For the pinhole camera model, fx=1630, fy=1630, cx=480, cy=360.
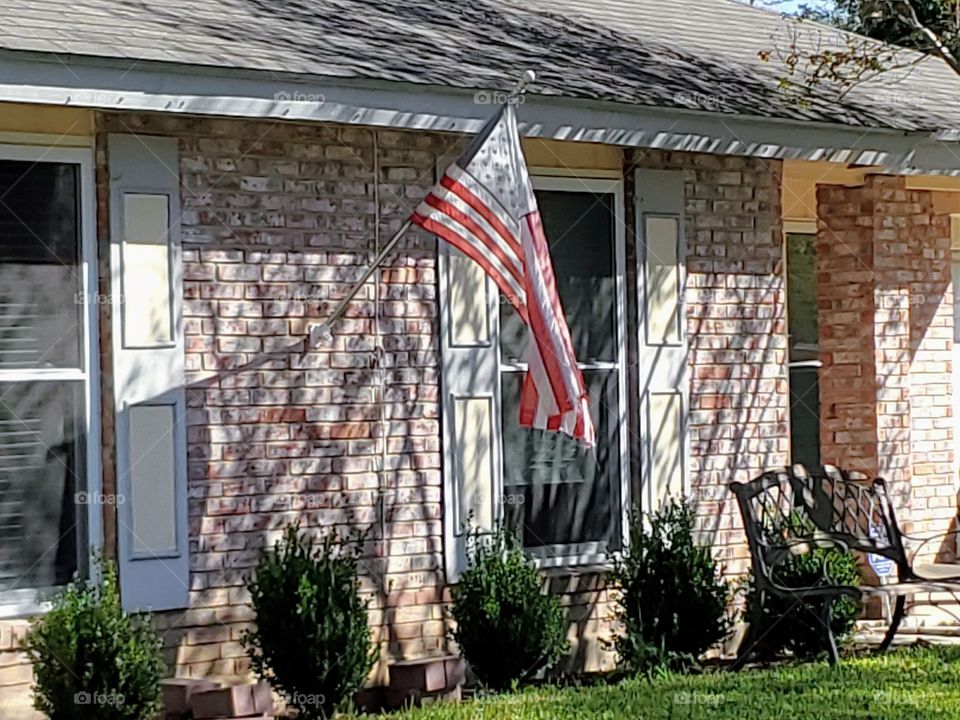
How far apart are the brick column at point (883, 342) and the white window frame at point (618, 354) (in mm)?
2652

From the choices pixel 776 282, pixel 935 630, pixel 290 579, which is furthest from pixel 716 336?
pixel 290 579

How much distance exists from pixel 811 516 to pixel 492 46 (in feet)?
11.7

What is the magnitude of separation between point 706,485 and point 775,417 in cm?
82

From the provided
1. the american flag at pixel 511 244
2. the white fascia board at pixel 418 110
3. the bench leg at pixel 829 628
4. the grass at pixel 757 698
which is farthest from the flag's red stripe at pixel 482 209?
the bench leg at pixel 829 628

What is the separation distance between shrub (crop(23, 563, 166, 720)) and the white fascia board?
2.30 meters

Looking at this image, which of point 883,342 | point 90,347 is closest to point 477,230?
point 90,347

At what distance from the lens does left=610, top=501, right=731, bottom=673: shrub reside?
31.2 feet

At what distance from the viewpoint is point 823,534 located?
10.2m

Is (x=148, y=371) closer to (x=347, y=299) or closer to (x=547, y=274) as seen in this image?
(x=347, y=299)

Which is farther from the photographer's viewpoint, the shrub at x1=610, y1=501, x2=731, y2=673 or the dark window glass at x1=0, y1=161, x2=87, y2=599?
the shrub at x1=610, y1=501, x2=731, y2=673

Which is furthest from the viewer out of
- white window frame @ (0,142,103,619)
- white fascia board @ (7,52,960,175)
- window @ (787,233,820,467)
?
window @ (787,233,820,467)

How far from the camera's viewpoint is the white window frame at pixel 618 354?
9.96m

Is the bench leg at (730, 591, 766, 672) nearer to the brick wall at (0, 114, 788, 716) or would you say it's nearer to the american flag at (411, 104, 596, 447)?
the brick wall at (0, 114, 788, 716)

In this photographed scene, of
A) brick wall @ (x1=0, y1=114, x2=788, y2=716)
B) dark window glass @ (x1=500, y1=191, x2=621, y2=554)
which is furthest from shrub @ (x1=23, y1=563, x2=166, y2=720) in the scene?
dark window glass @ (x1=500, y1=191, x2=621, y2=554)
